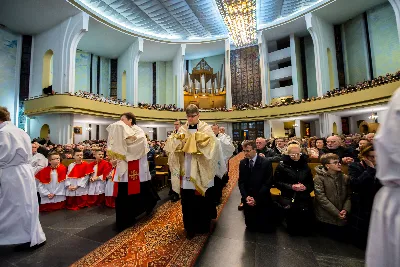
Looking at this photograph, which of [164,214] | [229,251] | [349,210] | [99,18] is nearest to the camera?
[229,251]

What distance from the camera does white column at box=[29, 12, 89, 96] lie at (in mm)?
13750

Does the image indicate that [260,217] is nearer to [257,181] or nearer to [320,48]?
[257,181]

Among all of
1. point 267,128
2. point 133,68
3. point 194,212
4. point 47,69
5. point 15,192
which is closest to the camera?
point 15,192

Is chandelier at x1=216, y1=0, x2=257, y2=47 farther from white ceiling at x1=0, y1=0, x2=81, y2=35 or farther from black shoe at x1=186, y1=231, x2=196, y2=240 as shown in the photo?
black shoe at x1=186, y1=231, x2=196, y2=240

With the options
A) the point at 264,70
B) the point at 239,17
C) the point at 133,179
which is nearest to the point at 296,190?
the point at 133,179

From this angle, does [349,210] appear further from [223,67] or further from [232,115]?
[223,67]

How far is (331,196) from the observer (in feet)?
9.22

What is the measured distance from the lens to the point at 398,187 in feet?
3.18

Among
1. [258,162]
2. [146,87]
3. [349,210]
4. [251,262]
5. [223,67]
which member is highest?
[223,67]

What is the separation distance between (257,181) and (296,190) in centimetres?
55

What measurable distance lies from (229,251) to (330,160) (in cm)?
187

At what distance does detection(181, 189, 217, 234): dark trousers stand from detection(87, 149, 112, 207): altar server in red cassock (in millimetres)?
2485

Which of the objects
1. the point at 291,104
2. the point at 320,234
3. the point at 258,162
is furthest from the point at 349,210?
the point at 291,104

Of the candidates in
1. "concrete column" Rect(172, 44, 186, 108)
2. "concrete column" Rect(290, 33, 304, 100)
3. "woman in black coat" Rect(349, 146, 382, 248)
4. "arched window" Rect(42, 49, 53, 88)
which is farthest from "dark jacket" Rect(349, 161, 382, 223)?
"concrete column" Rect(172, 44, 186, 108)
